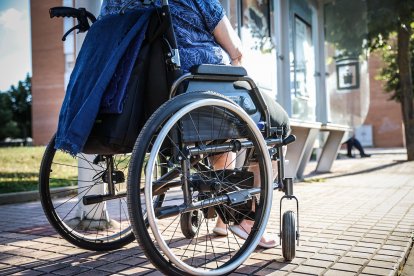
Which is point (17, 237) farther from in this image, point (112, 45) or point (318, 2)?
point (318, 2)

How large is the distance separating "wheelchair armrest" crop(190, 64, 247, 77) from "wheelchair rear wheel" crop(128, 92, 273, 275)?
13 centimetres

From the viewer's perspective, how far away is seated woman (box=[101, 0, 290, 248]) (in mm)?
2215

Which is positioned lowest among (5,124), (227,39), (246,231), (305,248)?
(305,248)

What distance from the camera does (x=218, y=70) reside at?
2.10m

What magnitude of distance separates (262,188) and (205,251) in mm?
627

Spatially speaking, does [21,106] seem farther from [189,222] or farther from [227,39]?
[227,39]

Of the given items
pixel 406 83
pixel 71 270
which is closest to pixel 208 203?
pixel 71 270

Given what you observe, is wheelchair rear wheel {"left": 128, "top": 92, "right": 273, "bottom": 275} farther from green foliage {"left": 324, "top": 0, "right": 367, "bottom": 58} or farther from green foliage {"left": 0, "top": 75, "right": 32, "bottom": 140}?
green foliage {"left": 0, "top": 75, "right": 32, "bottom": 140}

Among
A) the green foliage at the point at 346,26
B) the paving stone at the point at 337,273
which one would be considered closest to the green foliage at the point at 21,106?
the green foliage at the point at 346,26

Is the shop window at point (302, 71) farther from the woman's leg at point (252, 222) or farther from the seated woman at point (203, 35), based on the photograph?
the seated woman at point (203, 35)

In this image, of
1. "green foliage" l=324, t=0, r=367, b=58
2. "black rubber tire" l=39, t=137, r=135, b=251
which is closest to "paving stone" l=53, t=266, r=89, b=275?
"black rubber tire" l=39, t=137, r=135, b=251

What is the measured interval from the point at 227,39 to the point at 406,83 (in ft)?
37.1

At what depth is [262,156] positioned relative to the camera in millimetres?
2166

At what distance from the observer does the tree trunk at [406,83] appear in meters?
11.9
